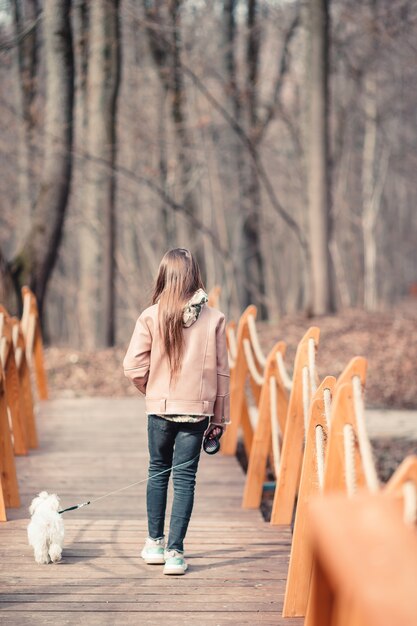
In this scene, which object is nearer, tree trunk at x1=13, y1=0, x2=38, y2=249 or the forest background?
the forest background

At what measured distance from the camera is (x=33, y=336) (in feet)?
33.9

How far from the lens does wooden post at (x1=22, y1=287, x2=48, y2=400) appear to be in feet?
32.8

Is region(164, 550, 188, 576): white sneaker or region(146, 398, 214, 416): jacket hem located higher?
region(146, 398, 214, 416): jacket hem

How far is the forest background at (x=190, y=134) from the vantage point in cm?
1396

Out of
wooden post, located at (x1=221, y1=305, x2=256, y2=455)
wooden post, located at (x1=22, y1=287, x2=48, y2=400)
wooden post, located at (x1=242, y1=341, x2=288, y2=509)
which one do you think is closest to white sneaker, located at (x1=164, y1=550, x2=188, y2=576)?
wooden post, located at (x1=242, y1=341, x2=288, y2=509)

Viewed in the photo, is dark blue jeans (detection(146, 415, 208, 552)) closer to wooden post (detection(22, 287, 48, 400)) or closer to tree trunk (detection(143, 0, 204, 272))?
wooden post (detection(22, 287, 48, 400))

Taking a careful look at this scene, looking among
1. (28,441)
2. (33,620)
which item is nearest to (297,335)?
(28,441)

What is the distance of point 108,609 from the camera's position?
13.9 ft

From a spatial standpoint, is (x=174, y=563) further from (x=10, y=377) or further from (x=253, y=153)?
(x=253, y=153)

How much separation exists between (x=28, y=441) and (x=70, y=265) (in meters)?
28.2

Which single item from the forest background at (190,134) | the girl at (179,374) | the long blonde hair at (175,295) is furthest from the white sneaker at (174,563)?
the forest background at (190,134)

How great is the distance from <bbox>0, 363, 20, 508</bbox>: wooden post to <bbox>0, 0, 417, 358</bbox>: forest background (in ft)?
21.1

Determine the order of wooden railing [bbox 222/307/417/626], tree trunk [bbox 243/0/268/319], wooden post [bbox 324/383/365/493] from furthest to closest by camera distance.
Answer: tree trunk [bbox 243/0/268/319] < wooden post [bbox 324/383/365/493] < wooden railing [bbox 222/307/417/626]

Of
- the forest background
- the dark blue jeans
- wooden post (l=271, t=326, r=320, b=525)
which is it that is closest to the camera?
the dark blue jeans
